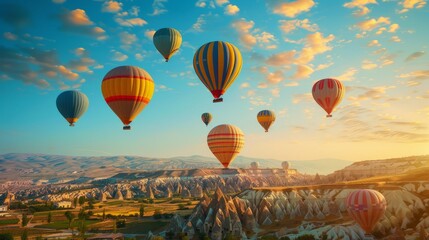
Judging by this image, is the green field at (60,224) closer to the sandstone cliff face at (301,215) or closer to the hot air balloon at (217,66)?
the sandstone cliff face at (301,215)

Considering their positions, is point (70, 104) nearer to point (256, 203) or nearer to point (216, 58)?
point (216, 58)

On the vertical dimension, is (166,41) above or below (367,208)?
above

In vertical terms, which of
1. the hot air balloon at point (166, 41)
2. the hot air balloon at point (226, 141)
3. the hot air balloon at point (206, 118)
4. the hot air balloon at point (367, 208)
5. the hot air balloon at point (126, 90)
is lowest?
the hot air balloon at point (367, 208)

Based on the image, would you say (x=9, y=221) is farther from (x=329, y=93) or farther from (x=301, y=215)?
(x=329, y=93)

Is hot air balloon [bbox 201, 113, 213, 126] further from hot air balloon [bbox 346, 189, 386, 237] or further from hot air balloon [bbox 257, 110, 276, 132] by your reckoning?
hot air balloon [bbox 346, 189, 386, 237]

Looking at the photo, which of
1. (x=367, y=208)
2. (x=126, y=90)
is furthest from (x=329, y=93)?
(x=126, y=90)

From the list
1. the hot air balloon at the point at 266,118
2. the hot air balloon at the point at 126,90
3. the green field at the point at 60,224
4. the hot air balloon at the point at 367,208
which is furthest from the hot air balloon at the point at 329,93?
the green field at the point at 60,224

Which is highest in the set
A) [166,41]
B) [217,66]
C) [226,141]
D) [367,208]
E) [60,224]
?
[166,41]
